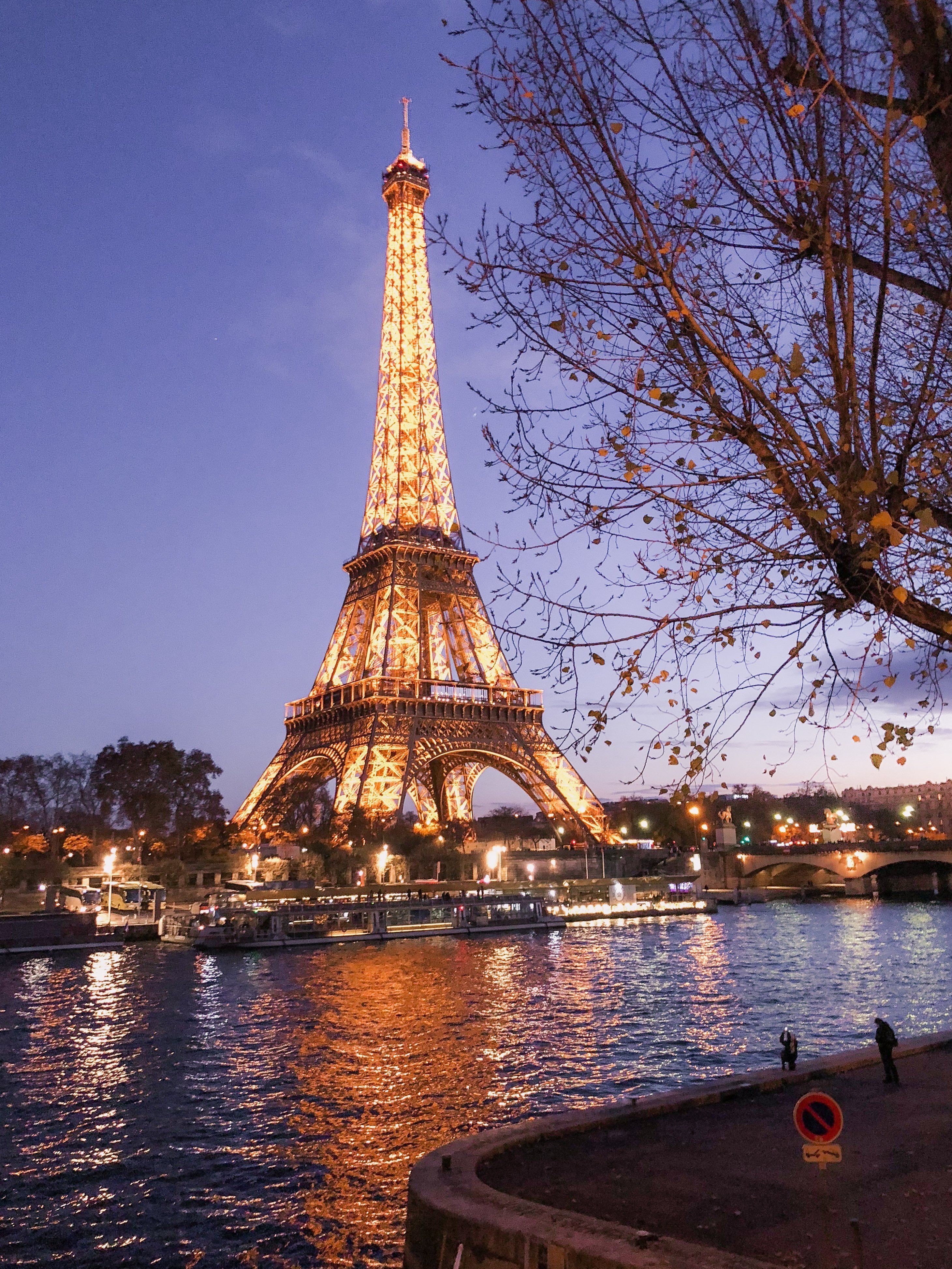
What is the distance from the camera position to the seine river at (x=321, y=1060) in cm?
1360

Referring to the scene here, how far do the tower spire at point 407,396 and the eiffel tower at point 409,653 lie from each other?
0.35ft

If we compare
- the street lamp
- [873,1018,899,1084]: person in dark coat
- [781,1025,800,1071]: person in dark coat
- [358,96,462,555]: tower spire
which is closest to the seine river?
[781,1025,800,1071]: person in dark coat

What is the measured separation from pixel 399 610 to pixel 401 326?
23629 mm

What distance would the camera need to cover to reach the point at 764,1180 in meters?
8.97

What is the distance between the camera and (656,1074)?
20.7 metres

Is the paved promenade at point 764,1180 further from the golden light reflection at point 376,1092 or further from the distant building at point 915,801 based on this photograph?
the distant building at point 915,801

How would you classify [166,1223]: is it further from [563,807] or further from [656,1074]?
[563,807]

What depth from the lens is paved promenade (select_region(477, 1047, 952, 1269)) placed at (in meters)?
7.49

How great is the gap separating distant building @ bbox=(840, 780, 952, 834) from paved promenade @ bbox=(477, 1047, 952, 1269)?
15138cm

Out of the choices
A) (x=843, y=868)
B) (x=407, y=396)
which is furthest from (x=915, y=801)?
(x=407, y=396)

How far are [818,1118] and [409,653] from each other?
60360mm

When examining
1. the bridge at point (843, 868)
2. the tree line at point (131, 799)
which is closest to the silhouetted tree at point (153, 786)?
the tree line at point (131, 799)

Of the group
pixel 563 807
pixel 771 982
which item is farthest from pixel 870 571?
pixel 563 807

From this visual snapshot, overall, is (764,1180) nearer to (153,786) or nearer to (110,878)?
(110,878)
